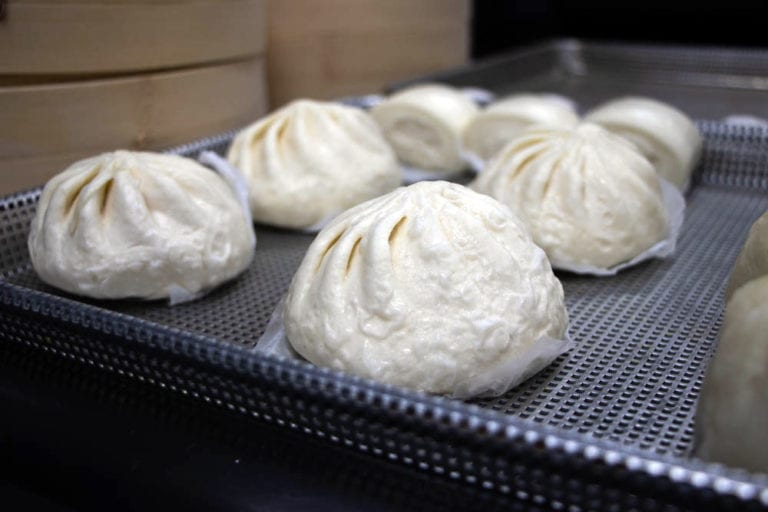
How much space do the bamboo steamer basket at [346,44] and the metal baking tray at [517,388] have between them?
70 centimetres

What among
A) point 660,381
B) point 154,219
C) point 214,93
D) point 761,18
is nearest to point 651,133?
point 660,381

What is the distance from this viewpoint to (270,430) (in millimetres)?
1076

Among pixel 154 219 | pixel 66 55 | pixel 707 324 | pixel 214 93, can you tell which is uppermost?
pixel 66 55

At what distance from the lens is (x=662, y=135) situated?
6.52ft

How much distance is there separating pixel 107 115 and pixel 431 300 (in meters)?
0.94

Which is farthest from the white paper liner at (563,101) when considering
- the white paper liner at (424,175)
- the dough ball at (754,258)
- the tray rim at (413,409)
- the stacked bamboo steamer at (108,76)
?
the tray rim at (413,409)

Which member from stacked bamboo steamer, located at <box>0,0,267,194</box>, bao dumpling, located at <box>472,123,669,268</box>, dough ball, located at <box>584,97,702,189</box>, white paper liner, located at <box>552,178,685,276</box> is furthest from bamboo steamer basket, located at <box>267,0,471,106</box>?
white paper liner, located at <box>552,178,685,276</box>

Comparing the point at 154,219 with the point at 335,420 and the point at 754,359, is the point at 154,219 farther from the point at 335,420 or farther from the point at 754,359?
the point at 754,359

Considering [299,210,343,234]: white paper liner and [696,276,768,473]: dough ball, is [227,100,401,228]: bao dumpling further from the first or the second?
[696,276,768,473]: dough ball

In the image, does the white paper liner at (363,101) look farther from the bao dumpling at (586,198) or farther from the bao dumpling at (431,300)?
the bao dumpling at (431,300)

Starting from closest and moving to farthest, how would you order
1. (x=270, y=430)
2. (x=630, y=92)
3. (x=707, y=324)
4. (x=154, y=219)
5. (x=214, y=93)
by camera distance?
(x=270, y=430)
(x=707, y=324)
(x=154, y=219)
(x=214, y=93)
(x=630, y=92)

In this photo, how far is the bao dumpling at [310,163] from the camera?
186 centimetres

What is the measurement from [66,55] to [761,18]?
9.18 ft

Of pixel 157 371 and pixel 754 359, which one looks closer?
pixel 754 359
